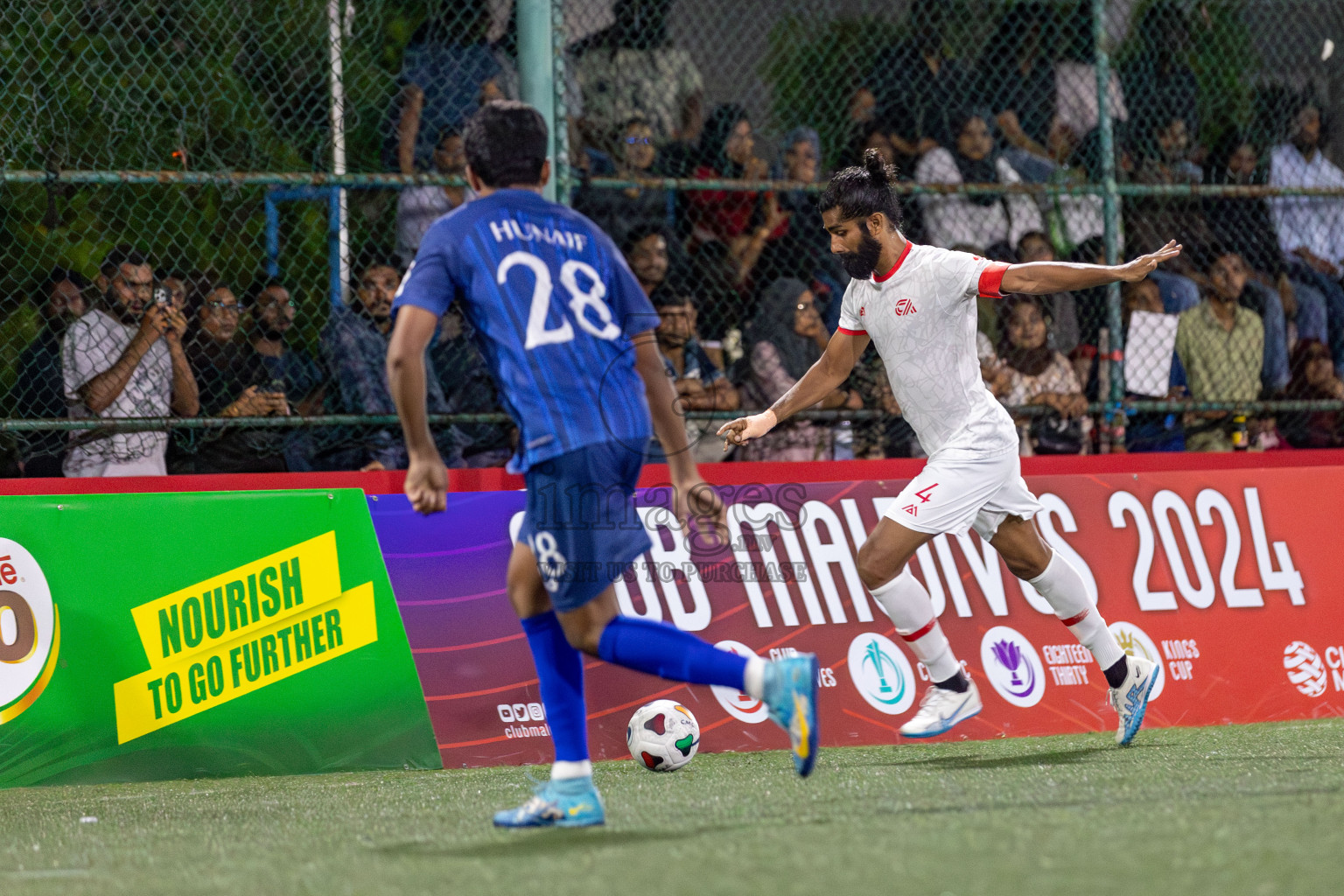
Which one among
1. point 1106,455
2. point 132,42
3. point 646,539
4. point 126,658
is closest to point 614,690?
point 126,658

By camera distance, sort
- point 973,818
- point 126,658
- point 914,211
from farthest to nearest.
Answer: point 914,211
point 126,658
point 973,818

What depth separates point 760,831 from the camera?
11.2 ft

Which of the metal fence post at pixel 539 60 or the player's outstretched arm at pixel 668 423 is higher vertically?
the metal fence post at pixel 539 60

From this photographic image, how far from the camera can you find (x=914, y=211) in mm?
7660

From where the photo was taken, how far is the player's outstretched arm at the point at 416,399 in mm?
3416

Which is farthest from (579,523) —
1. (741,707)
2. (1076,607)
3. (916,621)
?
(1076,607)

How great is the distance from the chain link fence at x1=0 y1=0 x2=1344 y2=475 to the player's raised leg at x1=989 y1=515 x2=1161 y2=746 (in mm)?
1575

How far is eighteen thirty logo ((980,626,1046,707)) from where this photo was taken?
20.4ft

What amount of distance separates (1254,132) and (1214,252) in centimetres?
94

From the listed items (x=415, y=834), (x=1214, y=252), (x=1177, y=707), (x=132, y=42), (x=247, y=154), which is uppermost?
(x=132, y=42)

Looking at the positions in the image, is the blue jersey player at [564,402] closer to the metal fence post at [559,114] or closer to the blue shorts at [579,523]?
the blue shorts at [579,523]

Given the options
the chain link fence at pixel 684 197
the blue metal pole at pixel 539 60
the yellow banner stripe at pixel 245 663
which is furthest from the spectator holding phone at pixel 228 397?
the blue metal pole at pixel 539 60

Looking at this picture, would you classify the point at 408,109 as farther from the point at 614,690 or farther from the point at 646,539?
the point at 646,539

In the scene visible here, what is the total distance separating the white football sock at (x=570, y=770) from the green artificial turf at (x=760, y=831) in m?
0.17
